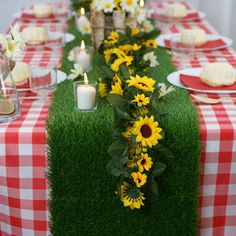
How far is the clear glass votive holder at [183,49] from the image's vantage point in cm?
191

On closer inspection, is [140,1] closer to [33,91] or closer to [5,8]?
[33,91]

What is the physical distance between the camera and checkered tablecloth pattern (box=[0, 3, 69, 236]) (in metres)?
1.29

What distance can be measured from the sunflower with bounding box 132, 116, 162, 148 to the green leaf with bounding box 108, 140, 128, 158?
5 cm

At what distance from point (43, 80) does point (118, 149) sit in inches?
15.6

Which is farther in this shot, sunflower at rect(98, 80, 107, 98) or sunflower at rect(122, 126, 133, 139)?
sunflower at rect(98, 80, 107, 98)

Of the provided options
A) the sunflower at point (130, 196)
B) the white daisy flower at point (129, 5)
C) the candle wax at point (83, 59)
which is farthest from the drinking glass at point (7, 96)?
the white daisy flower at point (129, 5)

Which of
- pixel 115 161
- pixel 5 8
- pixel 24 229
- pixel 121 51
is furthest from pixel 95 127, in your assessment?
pixel 5 8

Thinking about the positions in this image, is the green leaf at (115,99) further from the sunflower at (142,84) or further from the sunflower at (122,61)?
the sunflower at (122,61)

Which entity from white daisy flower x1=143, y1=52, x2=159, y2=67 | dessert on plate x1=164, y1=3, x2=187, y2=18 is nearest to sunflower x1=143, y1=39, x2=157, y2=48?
white daisy flower x1=143, y1=52, x2=159, y2=67

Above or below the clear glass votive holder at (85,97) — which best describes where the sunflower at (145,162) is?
below

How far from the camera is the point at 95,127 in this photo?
128 centimetres

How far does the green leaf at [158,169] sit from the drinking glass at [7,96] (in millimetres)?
380

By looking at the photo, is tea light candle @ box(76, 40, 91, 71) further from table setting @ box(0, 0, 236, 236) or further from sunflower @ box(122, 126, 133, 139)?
sunflower @ box(122, 126, 133, 139)

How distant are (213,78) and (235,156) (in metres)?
0.31
